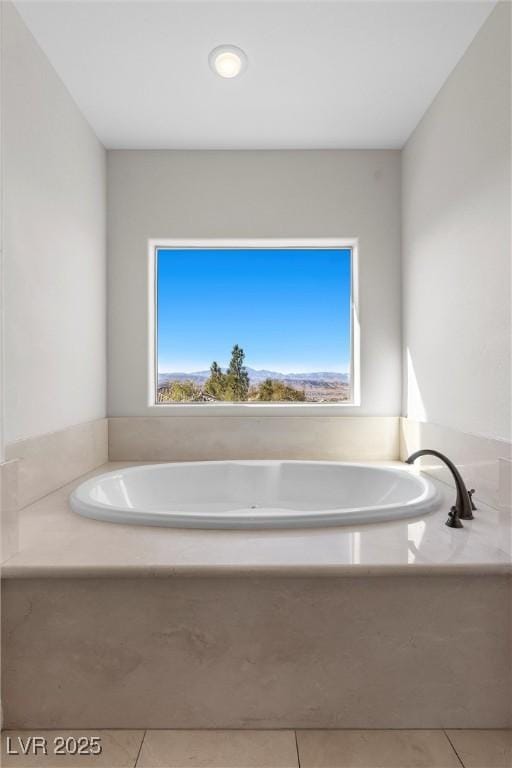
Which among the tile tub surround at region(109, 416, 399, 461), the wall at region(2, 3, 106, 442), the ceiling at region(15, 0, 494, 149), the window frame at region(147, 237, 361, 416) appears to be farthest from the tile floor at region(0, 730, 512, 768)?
the ceiling at region(15, 0, 494, 149)

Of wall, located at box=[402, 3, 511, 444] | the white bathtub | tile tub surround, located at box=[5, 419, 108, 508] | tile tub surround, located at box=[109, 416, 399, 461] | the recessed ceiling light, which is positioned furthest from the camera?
tile tub surround, located at box=[109, 416, 399, 461]

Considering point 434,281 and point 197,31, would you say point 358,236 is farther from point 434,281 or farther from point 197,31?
point 197,31

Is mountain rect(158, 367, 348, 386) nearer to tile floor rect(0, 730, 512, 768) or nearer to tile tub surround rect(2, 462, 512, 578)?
tile tub surround rect(2, 462, 512, 578)

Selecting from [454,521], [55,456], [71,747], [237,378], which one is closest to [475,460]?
[454,521]

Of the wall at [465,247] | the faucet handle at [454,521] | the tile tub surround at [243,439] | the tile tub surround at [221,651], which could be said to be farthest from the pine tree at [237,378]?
the tile tub surround at [221,651]

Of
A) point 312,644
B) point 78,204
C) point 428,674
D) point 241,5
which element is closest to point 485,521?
point 428,674

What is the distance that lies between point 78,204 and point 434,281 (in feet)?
5.83

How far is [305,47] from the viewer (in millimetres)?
2000

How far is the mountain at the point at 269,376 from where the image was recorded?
3.04m

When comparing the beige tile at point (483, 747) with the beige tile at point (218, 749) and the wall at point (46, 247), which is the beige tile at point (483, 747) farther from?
the wall at point (46, 247)

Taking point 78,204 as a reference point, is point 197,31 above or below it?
above

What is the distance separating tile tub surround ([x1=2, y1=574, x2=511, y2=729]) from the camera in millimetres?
1320

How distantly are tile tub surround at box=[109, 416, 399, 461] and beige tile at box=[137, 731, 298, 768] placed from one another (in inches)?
63.6

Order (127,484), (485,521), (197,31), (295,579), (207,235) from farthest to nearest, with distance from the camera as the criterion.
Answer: (207,235) → (127,484) → (197,31) → (485,521) → (295,579)
